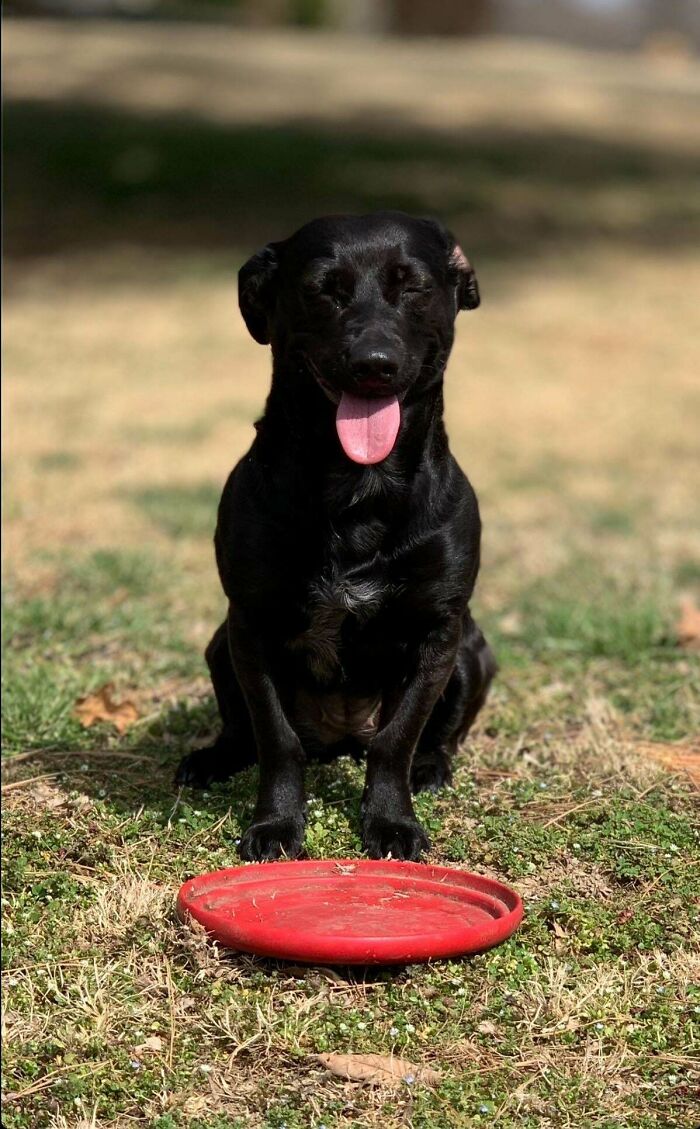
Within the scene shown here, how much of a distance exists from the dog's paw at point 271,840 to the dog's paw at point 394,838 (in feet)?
0.61

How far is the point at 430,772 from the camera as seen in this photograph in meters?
4.32

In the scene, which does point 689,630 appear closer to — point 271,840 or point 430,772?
point 430,772

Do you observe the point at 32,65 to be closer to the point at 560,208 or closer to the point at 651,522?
the point at 560,208

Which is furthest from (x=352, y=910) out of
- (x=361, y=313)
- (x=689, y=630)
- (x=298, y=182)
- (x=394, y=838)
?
(x=298, y=182)

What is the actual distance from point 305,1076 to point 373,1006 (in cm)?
26

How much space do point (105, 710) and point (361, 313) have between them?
6.61 ft

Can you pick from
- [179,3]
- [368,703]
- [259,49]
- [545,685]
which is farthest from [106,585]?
[179,3]

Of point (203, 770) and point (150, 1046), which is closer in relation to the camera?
point (150, 1046)

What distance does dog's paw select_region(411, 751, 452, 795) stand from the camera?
429 centimetres

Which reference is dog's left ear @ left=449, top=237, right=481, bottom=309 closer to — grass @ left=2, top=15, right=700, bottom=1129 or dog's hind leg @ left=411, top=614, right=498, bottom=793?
dog's hind leg @ left=411, top=614, right=498, bottom=793

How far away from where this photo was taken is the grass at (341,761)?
3188mm

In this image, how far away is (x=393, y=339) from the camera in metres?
3.60

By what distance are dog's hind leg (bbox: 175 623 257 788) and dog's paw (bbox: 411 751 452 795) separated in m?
0.52

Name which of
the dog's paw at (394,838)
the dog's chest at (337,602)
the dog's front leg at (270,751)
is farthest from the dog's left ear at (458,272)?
the dog's paw at (394,838)
